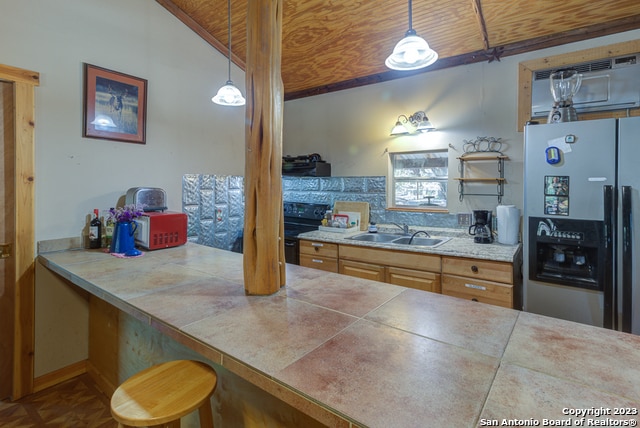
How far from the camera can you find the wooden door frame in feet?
6.74

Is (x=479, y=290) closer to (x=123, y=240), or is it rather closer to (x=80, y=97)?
(x=123, y=240)

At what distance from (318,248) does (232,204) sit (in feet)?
3.60

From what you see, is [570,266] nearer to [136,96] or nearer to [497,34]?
[497,34]

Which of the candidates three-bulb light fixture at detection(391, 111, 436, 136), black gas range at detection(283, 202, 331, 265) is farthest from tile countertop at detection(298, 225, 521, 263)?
three-bulb light fixture at detection(391, 111, 436, 136)

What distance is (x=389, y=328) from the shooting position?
3.49ft

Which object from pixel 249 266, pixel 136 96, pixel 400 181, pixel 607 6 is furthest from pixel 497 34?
pixel 136 96

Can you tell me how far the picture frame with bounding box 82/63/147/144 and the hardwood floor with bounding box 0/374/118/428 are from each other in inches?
72.4

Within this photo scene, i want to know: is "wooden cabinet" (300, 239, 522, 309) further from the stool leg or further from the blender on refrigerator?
the stool leg

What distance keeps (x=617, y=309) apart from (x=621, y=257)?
1.04 feet

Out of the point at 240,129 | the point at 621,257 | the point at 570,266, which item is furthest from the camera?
the point at 240,129

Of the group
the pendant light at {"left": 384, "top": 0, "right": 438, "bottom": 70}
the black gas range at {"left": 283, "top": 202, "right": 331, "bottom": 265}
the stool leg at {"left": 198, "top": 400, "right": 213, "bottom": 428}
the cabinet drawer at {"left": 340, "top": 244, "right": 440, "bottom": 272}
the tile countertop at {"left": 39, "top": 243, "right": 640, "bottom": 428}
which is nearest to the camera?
the tile countertop at {"left": 39, "top": 243, "right": 640, "bottom": 428}

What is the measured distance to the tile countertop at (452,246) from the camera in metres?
2.33

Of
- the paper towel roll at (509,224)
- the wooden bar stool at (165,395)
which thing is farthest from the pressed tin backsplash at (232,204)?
the wooden bar stool at (165,395)

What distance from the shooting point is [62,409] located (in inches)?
80.0
